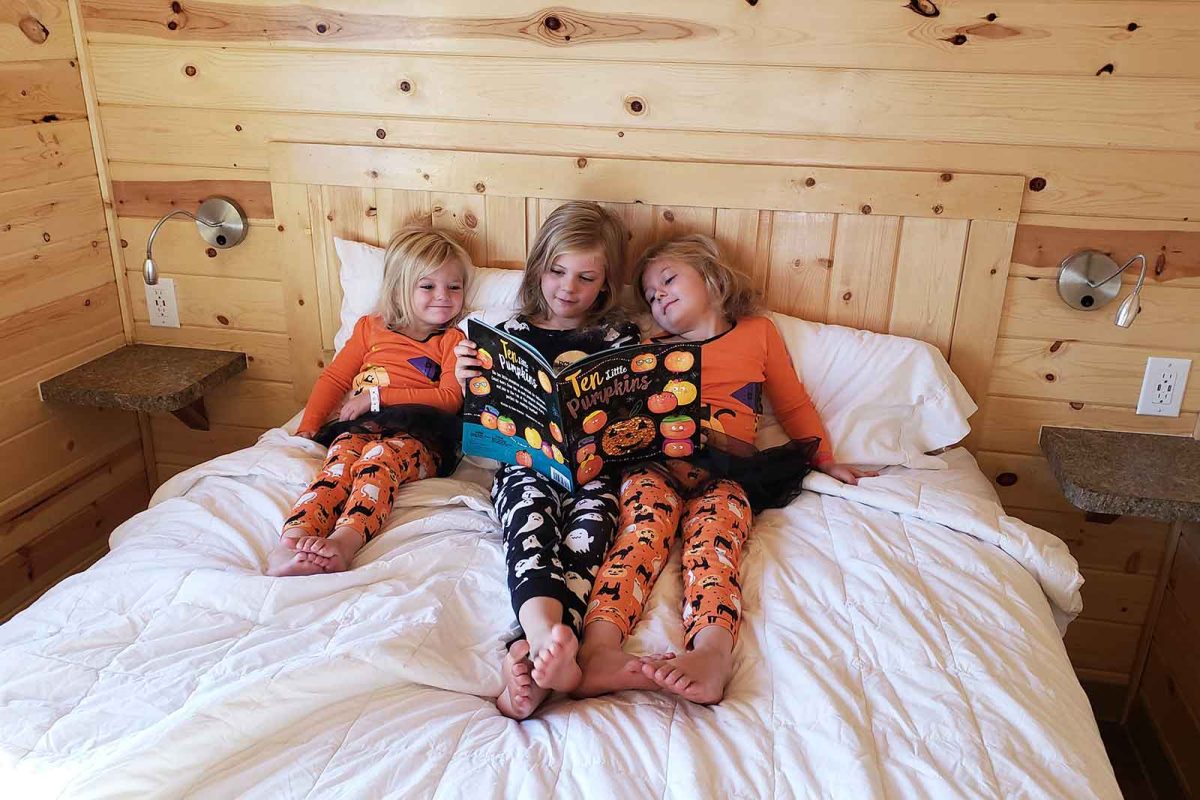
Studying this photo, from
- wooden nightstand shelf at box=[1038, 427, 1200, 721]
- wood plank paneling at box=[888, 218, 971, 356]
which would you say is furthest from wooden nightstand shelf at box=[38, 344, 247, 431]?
wooden nightstand shelf at box=[1038, 427, 1200, 721]

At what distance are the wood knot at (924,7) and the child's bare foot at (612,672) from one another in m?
1.19

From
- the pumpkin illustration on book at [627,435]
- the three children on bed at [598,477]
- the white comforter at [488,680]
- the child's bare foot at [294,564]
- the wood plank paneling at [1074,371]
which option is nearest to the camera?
the white comforter at [488,680]

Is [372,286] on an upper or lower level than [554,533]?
upper

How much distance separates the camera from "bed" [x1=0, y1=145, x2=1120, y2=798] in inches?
38.0

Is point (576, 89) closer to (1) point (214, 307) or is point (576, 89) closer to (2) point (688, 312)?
(2) point (688, 312)

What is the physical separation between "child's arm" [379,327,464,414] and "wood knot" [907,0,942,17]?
101 cm

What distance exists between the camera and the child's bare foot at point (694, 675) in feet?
3.59

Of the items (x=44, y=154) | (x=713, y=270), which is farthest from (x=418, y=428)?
(x=44, y=154)

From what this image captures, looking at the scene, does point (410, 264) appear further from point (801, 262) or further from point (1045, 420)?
point (1045, 420)

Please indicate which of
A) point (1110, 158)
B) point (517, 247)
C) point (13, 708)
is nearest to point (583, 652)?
point (13, 708)

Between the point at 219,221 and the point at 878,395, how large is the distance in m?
1.40

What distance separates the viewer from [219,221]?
1.99 metres

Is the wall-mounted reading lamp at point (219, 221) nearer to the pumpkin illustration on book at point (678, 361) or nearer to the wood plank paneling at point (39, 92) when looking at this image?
the wood plank paneling at point (39, 92)

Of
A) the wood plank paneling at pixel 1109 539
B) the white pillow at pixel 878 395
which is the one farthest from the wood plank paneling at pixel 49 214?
the wood plank paneling at pixel 1109 539
